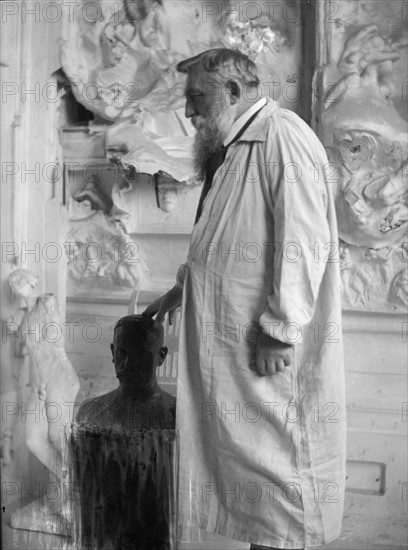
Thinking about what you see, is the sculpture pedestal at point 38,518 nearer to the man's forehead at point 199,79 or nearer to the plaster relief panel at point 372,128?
the plaster relief panel at point 372,128

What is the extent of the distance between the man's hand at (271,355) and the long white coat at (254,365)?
0.12 feet

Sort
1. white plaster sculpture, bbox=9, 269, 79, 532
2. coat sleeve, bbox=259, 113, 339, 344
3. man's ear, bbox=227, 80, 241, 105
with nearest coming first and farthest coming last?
coat sleeve, bbox=259, 113, 339, 344, man's ear, bbox=227, 80, 241, 105, white plaster sculpture, bbox=9, 269, 79, 532

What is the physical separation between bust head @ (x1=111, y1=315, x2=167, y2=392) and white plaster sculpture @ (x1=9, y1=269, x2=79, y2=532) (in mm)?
813

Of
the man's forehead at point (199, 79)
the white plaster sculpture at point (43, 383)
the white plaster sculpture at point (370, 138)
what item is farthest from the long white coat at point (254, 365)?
the white plaster sculpture at point (43, 383)

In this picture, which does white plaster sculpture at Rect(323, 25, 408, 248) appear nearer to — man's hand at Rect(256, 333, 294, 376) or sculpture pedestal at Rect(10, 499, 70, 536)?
man's hand at Rect(256, 333, 294, 376)

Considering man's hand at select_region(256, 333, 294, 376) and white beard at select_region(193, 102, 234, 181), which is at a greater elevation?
white beard at select_region(193, 102, 234, 181)

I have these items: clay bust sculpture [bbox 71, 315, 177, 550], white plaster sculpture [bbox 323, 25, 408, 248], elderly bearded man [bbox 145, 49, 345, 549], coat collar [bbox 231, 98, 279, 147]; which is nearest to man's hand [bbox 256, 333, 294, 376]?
elderly bearded man [bbox 145, 49, 345, 549]

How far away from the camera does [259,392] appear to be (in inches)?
63.8

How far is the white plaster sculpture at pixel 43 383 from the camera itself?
2.51m

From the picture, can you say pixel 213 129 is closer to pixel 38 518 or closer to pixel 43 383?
pixel 43 383

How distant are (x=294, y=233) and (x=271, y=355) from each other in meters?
0.23

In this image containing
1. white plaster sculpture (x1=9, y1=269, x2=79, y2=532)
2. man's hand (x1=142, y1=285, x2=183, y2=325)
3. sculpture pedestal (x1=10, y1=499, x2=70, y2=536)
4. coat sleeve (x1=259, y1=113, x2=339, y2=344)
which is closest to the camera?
coat sleeve (x1=259, y1=113, x2=339, y2=344)

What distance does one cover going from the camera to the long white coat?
5.27 ft

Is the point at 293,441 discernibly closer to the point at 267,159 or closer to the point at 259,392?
the point at 259,392
